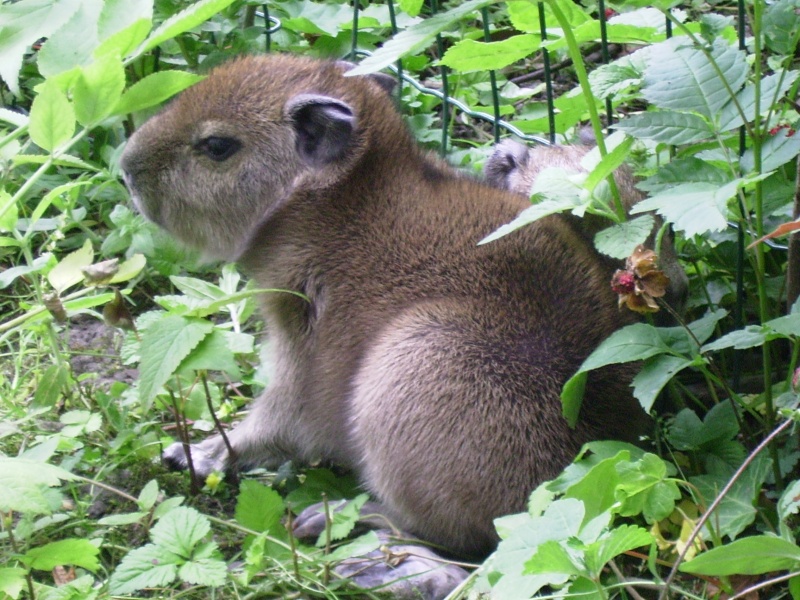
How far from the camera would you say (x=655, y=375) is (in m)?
2.80

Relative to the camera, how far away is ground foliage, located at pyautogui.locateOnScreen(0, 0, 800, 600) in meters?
2.50

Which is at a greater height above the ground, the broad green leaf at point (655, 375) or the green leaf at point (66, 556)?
the broad green leaf at point (655, 375)

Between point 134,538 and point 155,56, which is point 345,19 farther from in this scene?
point 134,538

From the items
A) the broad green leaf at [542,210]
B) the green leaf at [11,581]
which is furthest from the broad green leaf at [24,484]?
the broad green leaf at [542,210]

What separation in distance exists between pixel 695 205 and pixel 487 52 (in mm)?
1151

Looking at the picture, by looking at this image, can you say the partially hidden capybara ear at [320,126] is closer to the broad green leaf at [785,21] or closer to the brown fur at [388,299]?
the brown fur at [388,299]

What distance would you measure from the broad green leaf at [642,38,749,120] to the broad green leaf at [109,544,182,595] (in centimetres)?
197

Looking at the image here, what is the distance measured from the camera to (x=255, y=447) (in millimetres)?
3842

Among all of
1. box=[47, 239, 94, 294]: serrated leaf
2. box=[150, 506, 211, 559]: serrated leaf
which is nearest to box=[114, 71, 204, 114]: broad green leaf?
box=[47, 239, 94, 294]: serrated leaf

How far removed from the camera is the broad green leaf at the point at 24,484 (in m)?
2.51

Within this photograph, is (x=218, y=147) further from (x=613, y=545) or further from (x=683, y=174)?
(x=613, y=545)

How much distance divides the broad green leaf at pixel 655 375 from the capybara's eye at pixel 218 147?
1845 millimetres

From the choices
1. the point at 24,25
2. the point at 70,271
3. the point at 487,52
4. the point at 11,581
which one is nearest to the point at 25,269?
the point at 70,271

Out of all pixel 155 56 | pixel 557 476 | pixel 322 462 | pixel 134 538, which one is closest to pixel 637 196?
pixel 557 476
